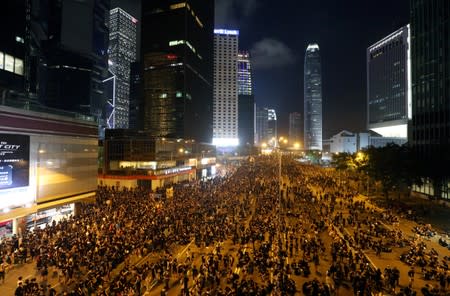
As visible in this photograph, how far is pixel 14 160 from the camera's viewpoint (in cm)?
2181

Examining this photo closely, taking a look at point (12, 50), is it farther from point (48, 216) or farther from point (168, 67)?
point (168, 67)

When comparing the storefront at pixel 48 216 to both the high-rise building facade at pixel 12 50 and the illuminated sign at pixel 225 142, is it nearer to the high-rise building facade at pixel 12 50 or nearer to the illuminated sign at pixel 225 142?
the high-rise building facade at pixel 12 50

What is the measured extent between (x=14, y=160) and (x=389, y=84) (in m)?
142

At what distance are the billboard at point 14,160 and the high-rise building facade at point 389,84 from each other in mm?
121096

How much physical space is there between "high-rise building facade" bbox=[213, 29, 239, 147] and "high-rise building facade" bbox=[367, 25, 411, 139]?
239 feet

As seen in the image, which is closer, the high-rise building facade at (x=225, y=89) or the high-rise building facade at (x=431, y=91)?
the high-rise building facade at (x=431, y=91)

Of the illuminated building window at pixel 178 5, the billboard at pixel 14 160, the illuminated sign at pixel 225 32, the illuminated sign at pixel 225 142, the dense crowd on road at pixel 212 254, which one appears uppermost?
the illuminated sign at pixel 225 32

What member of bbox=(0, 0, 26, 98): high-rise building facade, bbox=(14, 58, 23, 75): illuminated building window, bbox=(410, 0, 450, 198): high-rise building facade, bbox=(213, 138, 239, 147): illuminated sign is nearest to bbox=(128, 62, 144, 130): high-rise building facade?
bbox=(213, 138, 239, 147): illuminated sign

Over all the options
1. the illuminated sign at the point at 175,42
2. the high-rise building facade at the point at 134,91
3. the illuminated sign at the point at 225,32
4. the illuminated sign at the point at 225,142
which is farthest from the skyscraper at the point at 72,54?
the illuminated sign at the point at 225,32

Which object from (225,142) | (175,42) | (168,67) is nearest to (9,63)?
(168,67)

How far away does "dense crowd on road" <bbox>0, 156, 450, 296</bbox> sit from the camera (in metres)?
14.3

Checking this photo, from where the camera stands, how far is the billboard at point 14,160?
68.7ft

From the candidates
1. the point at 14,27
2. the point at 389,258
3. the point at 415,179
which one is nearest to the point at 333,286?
the point at 389,258

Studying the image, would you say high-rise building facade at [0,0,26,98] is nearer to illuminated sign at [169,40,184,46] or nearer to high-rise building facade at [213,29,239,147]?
illuminated sign at [169,40,184,46]
